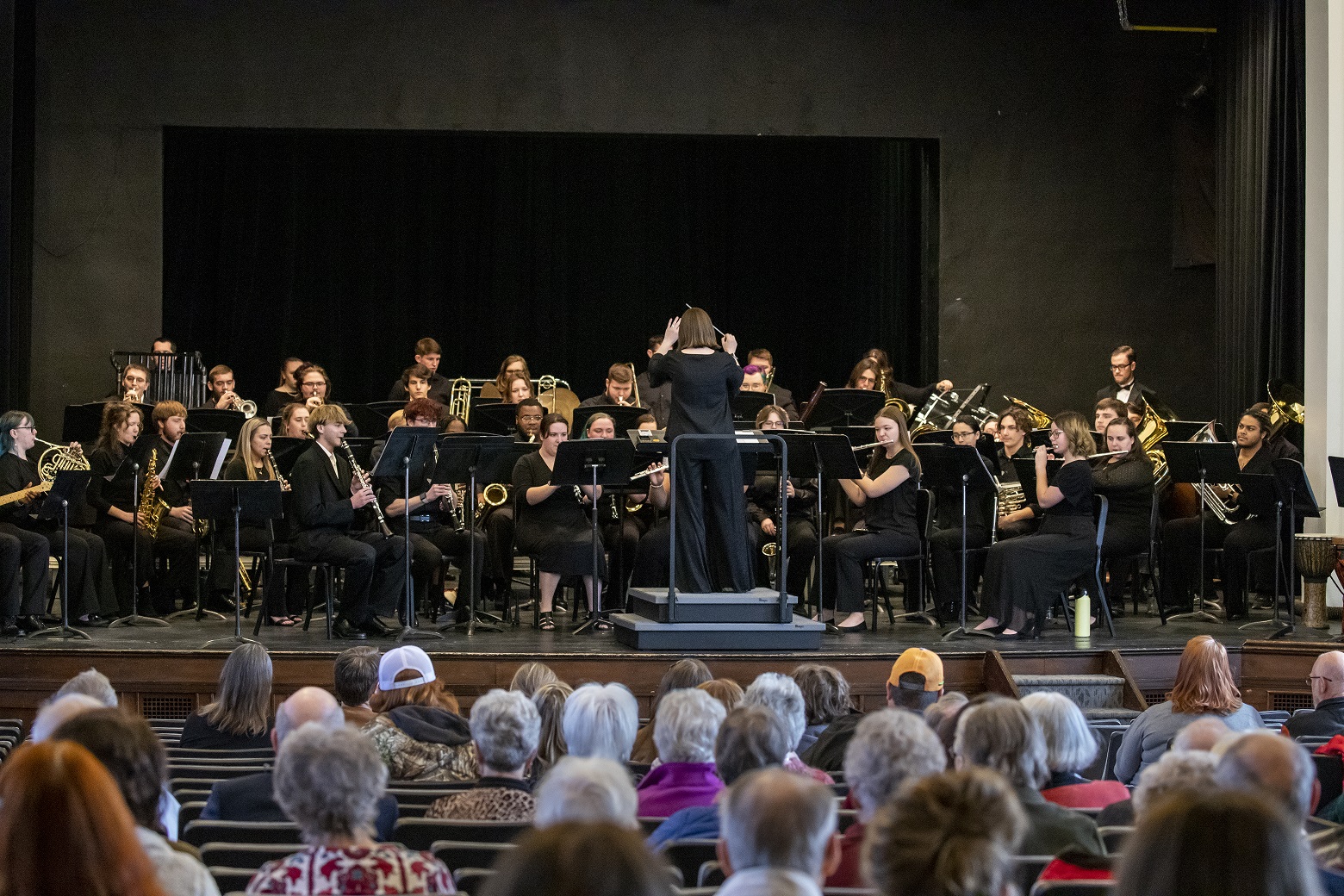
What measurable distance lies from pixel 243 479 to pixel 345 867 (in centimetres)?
521

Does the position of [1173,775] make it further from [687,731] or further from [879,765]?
[687,731]

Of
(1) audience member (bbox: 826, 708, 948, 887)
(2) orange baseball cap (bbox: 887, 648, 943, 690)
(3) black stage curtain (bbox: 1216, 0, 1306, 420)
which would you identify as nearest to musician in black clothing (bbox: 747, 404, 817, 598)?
(2) orange baseball cap (bbox: 887, 648, 943, 690)

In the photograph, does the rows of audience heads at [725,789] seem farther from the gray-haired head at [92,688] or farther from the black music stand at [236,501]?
the black music stand at [236,501]

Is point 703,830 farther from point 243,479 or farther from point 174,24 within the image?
point 174,24

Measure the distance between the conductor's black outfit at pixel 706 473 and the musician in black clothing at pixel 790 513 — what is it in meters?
1.22

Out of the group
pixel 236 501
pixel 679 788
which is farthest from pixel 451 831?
pixel 236 501

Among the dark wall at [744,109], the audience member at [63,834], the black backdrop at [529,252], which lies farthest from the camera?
the black backdrop at [529,252]

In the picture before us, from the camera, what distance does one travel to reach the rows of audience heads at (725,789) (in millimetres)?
1957

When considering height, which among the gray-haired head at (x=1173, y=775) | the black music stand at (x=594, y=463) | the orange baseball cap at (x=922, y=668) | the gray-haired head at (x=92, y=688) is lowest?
the orange baseball cap at (x=922, y=668)

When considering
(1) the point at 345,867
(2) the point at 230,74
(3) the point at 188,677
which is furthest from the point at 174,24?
(1) the point at 345,867

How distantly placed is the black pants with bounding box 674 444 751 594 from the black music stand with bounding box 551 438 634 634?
0.38 meters

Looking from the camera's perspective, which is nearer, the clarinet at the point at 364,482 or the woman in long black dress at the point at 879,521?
the clarinet at the point at 364,482

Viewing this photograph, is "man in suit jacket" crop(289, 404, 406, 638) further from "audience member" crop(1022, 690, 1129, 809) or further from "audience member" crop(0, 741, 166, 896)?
"audience member" crop(0, 741, 166, 896)

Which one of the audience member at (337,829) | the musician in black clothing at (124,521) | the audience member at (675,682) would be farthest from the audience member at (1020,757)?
the musician in black clothing at (124,521)
